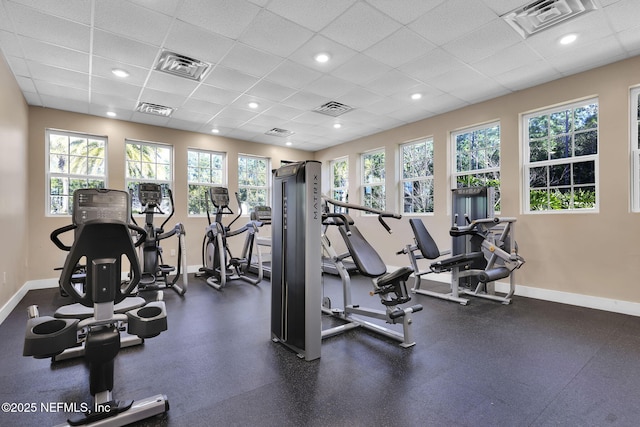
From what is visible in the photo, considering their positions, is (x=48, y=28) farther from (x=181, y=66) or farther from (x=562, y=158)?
(x=562, y=158)

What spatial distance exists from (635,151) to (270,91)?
4695mm

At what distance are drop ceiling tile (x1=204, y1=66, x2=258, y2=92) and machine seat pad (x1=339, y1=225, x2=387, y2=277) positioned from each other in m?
2.51

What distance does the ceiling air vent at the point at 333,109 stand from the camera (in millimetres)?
5198

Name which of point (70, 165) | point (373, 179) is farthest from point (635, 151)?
point (70, 165)

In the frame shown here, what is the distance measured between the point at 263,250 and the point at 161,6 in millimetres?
5831

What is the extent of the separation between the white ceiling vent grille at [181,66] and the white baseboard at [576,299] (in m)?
5.24

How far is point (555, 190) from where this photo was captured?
4426 millimetres

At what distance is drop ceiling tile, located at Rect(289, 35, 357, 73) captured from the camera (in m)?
3.34

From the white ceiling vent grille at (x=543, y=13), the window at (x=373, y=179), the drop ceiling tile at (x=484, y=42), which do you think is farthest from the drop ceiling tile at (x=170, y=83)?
the window at (x=373, y=179)

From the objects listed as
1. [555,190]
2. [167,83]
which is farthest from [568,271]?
[167,83]

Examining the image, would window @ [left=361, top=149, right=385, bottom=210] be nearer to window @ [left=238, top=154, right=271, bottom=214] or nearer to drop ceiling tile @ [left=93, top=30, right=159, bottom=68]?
window @ [left=238, top=154, right=271, bottom=214]

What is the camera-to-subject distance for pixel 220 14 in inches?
112

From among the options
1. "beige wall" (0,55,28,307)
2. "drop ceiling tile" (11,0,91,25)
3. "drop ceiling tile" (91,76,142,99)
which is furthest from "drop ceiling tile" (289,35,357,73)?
"beige wall" (0,55,28,307)

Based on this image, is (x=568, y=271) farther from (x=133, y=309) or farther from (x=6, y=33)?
(x=6, y=33)
